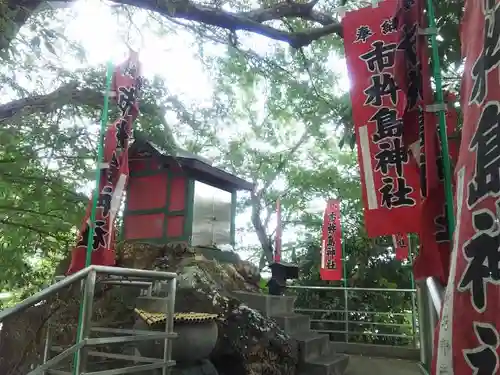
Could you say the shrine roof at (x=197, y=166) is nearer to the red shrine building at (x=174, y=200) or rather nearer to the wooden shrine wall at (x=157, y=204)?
the red shrine building at (x=174, y=200)

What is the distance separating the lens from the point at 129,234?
1112 centimetres

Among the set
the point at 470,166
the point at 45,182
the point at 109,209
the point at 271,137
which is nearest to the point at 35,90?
the point at 45,182

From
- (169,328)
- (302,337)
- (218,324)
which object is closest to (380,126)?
(169,328)

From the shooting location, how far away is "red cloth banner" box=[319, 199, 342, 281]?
11821 millimetres

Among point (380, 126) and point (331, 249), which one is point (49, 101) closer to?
point (380, 126)

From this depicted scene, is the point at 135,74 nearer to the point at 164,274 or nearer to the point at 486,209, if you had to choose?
the point at 164,274

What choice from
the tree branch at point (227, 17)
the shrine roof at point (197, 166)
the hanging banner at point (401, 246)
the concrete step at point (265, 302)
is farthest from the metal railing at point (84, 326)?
the hanging banner at point (401, 246)

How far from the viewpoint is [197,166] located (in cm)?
1037

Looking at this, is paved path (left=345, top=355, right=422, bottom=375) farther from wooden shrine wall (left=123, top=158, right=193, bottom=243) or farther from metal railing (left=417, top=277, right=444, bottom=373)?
metal railing (left=417, top=277, right=444, bottom=373)

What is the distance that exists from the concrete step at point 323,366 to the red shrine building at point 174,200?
4242 mm

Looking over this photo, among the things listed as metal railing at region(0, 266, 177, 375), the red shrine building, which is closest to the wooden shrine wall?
Result: the red shrine building

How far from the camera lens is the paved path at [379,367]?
778 centimetres

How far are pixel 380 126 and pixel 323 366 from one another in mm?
Result: 4914

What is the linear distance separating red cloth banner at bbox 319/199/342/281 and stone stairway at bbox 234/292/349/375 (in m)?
2.96
